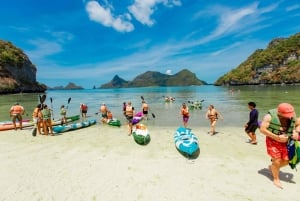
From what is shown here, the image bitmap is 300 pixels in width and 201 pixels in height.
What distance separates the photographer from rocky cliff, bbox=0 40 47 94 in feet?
328

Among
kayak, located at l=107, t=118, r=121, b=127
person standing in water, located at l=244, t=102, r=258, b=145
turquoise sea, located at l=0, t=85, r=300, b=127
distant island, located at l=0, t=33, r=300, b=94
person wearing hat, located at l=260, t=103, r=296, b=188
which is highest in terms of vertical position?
distant island, located at l=0, t=33, r=300, b=94

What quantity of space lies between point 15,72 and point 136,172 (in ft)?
407

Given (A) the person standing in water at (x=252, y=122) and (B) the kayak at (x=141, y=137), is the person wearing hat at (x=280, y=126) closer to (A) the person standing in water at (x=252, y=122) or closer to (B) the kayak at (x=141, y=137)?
(A) the person standing in water at (x=252, y=122)

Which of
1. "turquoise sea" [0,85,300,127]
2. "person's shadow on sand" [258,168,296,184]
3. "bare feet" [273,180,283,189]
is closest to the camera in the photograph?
"bare feet" [273,180,283,189]

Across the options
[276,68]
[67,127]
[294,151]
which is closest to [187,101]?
[67,127]

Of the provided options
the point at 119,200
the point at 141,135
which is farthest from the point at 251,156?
the point at 119,200

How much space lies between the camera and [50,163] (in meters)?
8.59

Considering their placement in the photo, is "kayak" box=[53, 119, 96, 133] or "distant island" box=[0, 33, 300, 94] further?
"distant island" box=[0, 33, 300, 94]

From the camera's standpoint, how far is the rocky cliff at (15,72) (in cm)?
9988

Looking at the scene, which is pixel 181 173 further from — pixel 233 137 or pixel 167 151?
pixel 233 137

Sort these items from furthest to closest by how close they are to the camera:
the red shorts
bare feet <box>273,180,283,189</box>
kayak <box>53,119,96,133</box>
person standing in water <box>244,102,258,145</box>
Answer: kayak <box>53,119,96,133</box> < person standing in water <box>244,102,258,145</box> < bare feet <box>273,180,283,189</box> < the red shorts

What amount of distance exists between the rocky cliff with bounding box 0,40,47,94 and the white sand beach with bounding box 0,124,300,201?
103 meters

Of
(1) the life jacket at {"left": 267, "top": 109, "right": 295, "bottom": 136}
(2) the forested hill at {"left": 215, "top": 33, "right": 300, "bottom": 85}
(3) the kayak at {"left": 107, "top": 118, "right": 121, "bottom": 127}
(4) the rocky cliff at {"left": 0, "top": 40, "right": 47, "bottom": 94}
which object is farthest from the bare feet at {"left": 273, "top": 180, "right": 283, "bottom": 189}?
(2) the forested hill at {"left": 215, "top": 33, "right": 300, "bottom": 85}

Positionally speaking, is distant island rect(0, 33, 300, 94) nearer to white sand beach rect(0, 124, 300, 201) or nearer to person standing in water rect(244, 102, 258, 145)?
white sand beach rect(0, 124, 300, 201)
